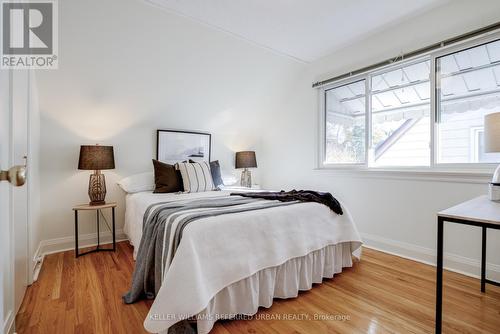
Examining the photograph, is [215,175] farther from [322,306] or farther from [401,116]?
[401,116]

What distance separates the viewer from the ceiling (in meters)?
2.31

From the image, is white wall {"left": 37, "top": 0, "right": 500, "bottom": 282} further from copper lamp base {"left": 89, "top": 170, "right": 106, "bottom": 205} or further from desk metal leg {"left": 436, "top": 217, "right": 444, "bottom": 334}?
desk metal leg {"left": 436, "top": 217, "right": 444, "bottom": 334}

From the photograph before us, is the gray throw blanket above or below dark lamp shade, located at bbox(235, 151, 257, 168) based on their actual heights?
below

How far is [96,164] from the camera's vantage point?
2613 mm

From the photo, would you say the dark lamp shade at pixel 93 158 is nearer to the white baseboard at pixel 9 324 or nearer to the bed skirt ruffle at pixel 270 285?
the white baseboard at pixel 9 324

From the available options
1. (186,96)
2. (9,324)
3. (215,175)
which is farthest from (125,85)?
(9,324)

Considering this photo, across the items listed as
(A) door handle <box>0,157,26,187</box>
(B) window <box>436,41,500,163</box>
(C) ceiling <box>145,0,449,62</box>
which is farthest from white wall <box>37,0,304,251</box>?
(A) door handle <box>0,157,26,187</box>

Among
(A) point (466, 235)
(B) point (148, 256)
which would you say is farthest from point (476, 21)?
(B) point (148, 256)

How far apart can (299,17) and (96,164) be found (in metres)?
2.59

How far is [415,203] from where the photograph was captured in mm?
2545

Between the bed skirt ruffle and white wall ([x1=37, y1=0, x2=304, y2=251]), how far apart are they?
2.14 metres

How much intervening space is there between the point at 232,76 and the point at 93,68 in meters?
1.58

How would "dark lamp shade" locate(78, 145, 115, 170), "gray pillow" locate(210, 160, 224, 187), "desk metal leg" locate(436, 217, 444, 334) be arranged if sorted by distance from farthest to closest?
"gray pillow" locate(210, 160, 224, 187) < "dark lamp shade" locate(78, 145, 115, 170) < "desk metal leg" locate(436, 217, 444, 334)

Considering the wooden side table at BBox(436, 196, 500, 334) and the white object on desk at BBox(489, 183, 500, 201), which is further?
the white object on desk at BBox(489, 183, 500, 201)
